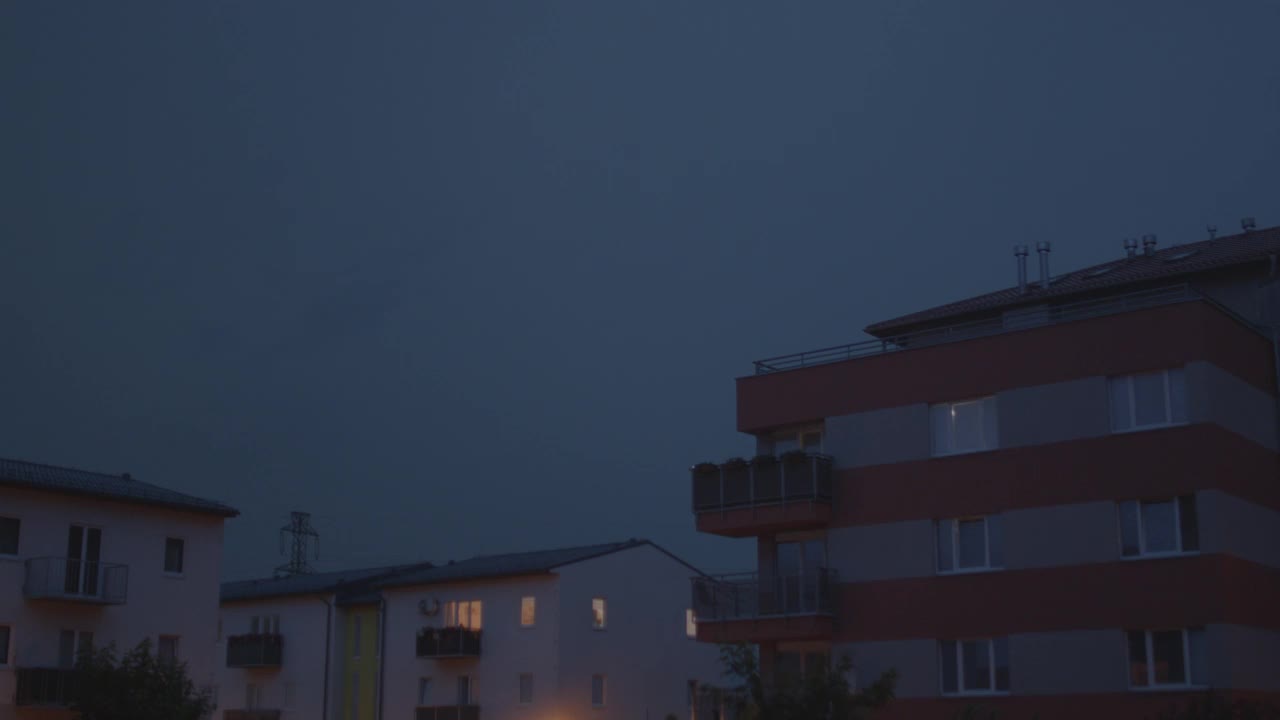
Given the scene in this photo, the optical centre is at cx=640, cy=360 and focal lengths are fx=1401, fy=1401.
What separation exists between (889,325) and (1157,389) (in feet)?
30.4

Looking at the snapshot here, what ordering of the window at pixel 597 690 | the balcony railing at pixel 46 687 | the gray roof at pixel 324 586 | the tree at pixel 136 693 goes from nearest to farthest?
the tree at pixel 136 693 < the balcony railing at pixel 46 687 < the window at pixel 597 690 < the gray roof at pixel 324 586

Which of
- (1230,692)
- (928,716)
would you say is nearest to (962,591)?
(928,716)

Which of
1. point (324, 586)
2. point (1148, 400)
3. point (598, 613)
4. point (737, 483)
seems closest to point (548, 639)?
point (598, 613)

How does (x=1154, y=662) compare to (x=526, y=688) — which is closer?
(x=1154, y=662)

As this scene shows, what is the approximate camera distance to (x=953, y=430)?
33.9 m

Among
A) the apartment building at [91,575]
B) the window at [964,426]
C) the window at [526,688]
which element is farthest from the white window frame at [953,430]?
the window at [526,688]

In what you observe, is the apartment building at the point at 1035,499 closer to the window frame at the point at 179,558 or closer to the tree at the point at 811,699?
the tree at the point at 811,699

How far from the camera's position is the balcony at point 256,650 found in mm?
61188

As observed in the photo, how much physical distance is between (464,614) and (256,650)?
38.6 ft

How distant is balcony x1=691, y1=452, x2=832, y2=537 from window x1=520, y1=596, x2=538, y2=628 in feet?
58.3

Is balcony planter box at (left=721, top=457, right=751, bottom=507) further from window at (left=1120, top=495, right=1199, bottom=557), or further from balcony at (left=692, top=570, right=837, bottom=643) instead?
window at (left=1120, top=495, right=1199, bottom=557)

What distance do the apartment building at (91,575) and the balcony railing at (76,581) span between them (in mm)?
30

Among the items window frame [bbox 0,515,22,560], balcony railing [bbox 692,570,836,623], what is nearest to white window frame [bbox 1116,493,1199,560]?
balcony railing [bbox 692,570,836,623]

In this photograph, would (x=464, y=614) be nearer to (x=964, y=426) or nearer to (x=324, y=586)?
(x=324, y=586)
